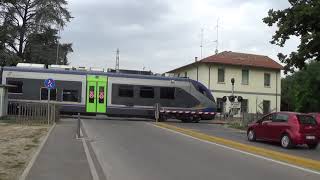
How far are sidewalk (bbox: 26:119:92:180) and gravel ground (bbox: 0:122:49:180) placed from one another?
33 centimetres

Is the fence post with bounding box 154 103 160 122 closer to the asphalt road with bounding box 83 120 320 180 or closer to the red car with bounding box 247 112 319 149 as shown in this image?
the red car with bounding box 247 112 319 149

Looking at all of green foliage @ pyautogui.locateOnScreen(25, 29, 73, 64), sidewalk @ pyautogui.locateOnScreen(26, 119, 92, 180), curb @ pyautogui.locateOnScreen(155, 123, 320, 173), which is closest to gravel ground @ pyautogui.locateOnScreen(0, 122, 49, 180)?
sidewalk @ pyautogui.locateOnScreen(26, 119, 92, 180)

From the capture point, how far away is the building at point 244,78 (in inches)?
2591

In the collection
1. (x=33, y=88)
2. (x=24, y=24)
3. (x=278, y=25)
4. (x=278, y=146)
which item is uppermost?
(x=24, y=24)

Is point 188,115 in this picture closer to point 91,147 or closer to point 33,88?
point 33,88

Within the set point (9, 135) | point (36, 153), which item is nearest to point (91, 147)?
point (36, 153)

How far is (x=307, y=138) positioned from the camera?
23.2 m

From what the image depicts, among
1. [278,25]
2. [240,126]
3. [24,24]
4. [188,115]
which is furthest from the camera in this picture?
[24,24]

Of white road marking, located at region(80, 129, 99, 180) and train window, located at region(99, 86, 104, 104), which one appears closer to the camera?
white road marking, located at region(80, 129, 99, 180)

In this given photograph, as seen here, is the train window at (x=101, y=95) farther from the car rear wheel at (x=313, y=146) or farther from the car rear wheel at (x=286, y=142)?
the car rear wheel at (x=313, y=146)

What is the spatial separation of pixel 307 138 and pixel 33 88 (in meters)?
25.7

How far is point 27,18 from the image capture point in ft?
215

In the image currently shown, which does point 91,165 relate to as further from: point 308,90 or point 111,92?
point 308,90

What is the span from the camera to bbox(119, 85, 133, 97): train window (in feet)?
148
